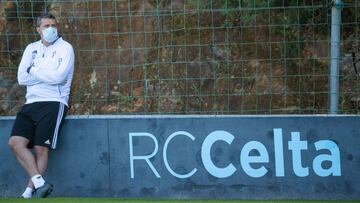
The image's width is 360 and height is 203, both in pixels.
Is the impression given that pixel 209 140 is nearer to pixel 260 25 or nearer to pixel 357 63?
pixel 260 25

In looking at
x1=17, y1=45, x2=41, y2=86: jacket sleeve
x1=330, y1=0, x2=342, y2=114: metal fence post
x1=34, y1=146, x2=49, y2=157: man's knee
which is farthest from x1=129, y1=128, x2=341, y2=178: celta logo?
x1=17, y1=45, x2=41, y2=86: jacket sleeve

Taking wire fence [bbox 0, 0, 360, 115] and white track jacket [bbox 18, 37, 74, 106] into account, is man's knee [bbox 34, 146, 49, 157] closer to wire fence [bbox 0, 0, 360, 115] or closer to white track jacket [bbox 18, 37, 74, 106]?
white track jacket [bbox 18, 37, 74, 106]

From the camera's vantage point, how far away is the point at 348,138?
346 inches

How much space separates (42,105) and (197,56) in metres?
2.45

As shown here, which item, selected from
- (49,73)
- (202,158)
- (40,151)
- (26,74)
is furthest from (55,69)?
(202,158)

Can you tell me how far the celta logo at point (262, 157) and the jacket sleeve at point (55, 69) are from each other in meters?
1.10

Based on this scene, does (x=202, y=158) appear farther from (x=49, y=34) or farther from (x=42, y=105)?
(x=49, y=34)

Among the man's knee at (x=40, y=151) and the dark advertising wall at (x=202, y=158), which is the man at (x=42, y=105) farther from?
the dark advertising wall at (x=202, y=158)

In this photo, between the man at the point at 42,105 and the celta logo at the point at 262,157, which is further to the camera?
the man at the point at 42,105

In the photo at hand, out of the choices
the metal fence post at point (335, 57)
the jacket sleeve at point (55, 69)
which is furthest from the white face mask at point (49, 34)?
the metal fence post at point (335, 57)

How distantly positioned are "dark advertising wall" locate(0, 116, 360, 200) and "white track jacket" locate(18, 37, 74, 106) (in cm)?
37

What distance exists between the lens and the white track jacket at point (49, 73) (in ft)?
29.5

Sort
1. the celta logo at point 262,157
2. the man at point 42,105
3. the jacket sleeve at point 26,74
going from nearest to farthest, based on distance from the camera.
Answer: the celta logo at point 262,157 → the man at point 42,105 → the jacket sleeve at point 26,74

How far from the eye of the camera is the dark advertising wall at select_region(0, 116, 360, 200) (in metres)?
8.80
